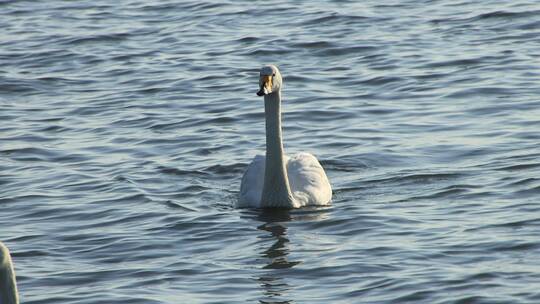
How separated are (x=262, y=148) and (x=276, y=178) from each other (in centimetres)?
297

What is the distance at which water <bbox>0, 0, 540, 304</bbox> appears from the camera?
39.7ft

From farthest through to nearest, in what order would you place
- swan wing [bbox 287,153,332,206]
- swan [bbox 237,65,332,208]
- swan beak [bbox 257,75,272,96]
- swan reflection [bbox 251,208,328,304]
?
swan wing [bbox 287,153,332,206], swan [bbox 237,65,332,208], swan beak [bbox 257,75,272,96], swan reflection [bbox 251,208,328,304]

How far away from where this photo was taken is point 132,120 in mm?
19062

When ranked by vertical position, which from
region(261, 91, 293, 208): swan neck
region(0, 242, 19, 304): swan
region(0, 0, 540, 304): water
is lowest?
region(0, 0, 540, 304): water

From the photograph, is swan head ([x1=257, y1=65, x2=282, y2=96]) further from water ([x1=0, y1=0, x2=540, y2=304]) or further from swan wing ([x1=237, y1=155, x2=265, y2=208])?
water ([x1=0, y1=0, x2=540, y2=304])

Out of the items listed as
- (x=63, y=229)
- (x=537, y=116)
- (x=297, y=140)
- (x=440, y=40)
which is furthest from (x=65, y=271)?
(x=440, y=40)

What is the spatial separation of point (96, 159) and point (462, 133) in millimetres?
4299

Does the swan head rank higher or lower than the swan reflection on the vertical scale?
higher

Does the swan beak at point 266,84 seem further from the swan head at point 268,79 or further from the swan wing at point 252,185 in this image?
the swan wing at point 252,185

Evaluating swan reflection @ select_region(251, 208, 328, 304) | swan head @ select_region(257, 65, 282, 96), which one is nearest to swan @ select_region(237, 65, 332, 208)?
swan head @ select_region(257, 65, 282, 96)

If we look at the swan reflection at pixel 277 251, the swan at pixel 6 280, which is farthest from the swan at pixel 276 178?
the swan at pixel 6 280

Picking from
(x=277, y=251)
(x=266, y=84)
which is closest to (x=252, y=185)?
(x=266, y=84)

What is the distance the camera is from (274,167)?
1443cm

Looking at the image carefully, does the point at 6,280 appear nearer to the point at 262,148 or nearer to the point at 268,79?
the point at 268,79
